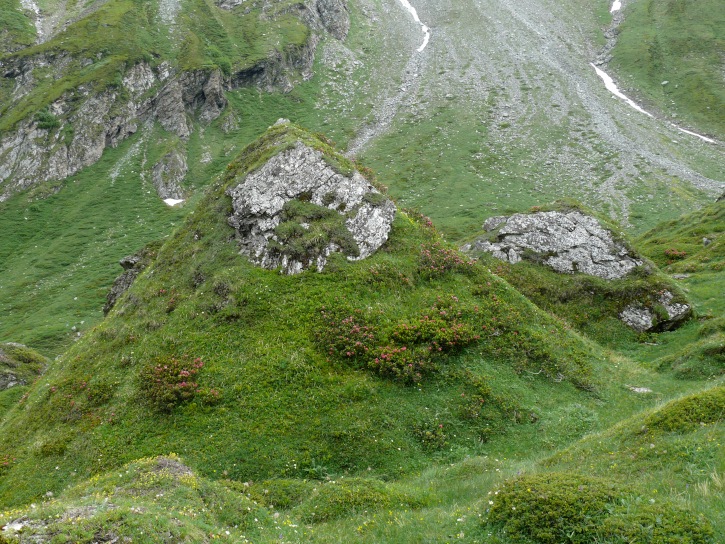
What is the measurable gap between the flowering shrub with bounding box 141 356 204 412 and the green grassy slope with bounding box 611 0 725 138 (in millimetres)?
123095

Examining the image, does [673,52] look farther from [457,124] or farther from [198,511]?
[198,511]

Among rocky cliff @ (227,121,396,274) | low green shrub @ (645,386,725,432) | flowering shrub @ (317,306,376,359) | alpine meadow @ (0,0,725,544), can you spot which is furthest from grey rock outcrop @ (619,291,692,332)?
flowering shrub @ (317,306,376,359)

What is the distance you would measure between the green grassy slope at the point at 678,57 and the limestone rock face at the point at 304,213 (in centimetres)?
10995

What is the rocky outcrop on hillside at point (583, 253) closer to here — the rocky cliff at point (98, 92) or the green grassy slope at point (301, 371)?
the green grassy slope at point (301, 371)

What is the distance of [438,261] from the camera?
2795cm

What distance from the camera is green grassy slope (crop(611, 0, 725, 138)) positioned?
111 metres

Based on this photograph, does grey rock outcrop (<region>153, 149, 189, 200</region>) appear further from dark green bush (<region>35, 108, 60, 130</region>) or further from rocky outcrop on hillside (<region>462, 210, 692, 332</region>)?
rocky outcrop on hillside (<region>462, 210, 692, 332</region>)

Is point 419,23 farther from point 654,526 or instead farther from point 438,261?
point 654,526

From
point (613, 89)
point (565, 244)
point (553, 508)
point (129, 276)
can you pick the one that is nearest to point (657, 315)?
point (565, 244)

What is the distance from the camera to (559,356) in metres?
25.0

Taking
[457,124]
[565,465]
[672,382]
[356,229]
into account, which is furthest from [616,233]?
[457,124]

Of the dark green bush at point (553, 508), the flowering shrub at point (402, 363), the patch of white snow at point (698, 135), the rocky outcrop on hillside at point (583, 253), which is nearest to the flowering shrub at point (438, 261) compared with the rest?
the flowering shrub at point (402, 363)

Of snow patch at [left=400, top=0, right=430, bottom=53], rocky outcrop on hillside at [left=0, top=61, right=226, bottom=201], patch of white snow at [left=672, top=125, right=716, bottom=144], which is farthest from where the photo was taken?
snow patch at [left=400, top=0, right=430, bottom=53]

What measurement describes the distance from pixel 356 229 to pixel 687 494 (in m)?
21.0
